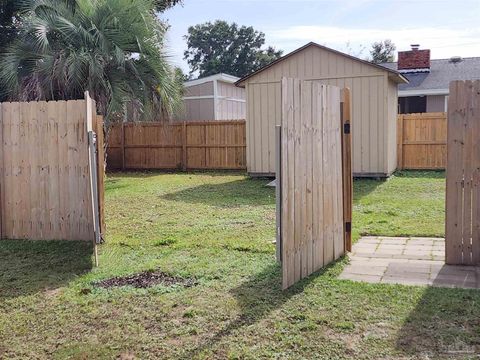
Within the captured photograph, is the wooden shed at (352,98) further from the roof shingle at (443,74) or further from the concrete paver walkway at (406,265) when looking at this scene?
the roof shingle at (443,74)

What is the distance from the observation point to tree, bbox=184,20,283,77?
45.9 meters

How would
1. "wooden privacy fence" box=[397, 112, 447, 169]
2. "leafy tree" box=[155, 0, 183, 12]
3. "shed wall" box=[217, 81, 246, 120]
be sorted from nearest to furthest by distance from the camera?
"wooden privacy fence" box=[397, 112, 447, 169] → "leafy tree" box=[155, 0, 183, 12] → "shed wall" box=[217, 81, 246, 120]

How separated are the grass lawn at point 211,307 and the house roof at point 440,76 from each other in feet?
45.8

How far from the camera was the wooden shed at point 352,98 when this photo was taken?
12500mm

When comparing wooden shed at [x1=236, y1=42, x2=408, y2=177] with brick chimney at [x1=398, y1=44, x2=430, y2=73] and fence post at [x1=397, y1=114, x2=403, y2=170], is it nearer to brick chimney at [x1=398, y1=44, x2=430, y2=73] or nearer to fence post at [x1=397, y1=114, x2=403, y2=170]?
fence post at [x1=397, y1=114, x2=403, y2=170]

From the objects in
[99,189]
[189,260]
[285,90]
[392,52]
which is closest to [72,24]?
[99,189]

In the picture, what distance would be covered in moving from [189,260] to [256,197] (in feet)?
16.6

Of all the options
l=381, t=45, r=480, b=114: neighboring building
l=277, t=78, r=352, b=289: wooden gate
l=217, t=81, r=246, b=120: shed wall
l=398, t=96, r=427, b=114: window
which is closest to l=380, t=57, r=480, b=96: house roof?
l=381, t=45, r=480, b=114: neighboring building

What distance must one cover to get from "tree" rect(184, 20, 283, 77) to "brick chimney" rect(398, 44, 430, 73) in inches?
926

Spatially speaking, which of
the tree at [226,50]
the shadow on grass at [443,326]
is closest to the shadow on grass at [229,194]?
the shadow on grass at [443,326]

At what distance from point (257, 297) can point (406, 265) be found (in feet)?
5.81

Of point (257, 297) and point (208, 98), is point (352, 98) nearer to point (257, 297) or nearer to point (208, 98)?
point (208, 98)

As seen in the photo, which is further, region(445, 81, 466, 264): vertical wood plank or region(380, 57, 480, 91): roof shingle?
region(380, 57, 480, 91): roof shingle

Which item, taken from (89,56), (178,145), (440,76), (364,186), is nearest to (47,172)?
(89,56)
